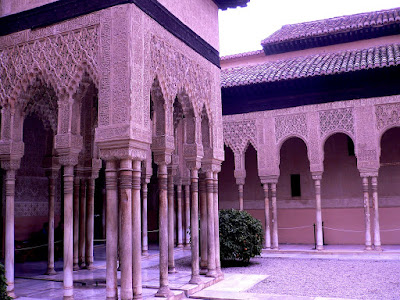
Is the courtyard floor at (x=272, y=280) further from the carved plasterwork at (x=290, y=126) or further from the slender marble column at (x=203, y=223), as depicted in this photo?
the carved plasterwork at (x=290, y=126)

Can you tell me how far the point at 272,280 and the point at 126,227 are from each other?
422cm

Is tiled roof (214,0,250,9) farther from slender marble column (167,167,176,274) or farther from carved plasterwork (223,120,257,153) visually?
carved plasterwork (223,120,257,153)

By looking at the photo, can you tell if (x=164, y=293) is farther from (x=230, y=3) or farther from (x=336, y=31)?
(x=336, y=31)

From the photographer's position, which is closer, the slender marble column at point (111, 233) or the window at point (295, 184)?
the slender marble column at point (111, 233)

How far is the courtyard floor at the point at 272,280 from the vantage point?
758 cm

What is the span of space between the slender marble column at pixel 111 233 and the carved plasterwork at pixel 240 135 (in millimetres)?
9156

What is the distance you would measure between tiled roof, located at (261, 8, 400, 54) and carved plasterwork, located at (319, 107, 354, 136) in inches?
209

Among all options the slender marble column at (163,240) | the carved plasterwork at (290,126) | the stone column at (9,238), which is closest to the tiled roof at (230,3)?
the slender marble column at (163,240)

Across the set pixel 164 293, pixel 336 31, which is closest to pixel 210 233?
pixel 164 293

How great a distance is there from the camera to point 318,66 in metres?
15.0

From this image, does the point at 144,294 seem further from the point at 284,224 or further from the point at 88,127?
the point at 284,224

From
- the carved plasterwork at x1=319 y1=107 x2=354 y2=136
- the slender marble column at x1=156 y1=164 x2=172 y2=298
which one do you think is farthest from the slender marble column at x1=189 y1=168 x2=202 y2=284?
the carved plasterwork at x1=319 y1=107 x2=354 y2=136

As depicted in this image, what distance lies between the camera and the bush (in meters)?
11.0

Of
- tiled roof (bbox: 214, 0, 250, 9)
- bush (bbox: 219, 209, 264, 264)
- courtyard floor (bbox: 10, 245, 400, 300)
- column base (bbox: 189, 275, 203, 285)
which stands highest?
tiled roof (bbox: 214, 0, 250, 9)
